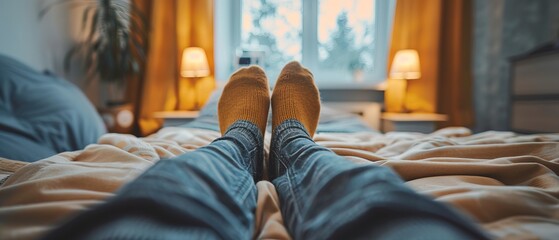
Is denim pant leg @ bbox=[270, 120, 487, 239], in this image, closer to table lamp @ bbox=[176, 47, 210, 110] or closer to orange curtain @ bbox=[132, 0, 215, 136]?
table lamp @ bbox=[176, 47, 210, 110]

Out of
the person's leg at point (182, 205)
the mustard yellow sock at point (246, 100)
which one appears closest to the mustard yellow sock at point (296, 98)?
the mustard yellow sock at point (246, 100)

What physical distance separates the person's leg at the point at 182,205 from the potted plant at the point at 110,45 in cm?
181

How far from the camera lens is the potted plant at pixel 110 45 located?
193 cm

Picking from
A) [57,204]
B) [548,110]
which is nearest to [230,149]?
[57,204]

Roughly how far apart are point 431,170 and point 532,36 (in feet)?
6.75

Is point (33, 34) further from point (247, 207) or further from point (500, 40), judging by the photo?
point (500, 40)

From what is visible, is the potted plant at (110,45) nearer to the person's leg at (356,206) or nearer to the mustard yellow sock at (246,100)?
the mustard yellow sock at (246,100)

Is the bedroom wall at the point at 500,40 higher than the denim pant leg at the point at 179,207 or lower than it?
higher

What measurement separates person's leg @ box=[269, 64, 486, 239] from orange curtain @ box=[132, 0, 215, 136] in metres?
1.95

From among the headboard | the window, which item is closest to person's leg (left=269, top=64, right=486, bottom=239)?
the headboard

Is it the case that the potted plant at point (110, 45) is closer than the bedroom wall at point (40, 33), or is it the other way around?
the bedroom wall at point (40, 33)

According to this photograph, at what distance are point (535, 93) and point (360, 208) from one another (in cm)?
175

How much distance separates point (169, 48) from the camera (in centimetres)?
231

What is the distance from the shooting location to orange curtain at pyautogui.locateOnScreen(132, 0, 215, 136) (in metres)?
2.24
